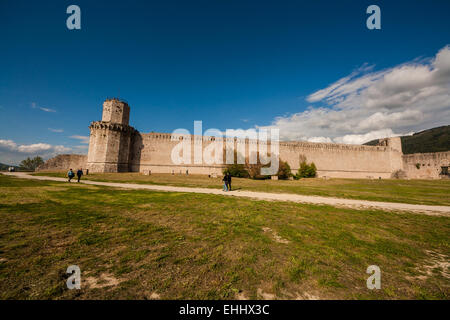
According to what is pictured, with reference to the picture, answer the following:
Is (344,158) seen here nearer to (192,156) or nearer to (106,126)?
(192,156)

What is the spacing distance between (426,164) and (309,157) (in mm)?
27090

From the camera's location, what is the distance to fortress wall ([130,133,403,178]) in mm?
33344

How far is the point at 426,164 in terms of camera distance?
1646 inches

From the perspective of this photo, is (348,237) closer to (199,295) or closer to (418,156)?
(199,295)

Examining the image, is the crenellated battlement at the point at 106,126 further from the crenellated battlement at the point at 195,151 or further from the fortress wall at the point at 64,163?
the fortress wall at the point at 64,163

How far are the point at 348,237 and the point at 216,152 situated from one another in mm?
32620

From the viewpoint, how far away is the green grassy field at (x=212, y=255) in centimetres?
233

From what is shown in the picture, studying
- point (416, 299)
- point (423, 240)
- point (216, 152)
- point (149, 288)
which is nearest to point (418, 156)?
point (216, 152)
